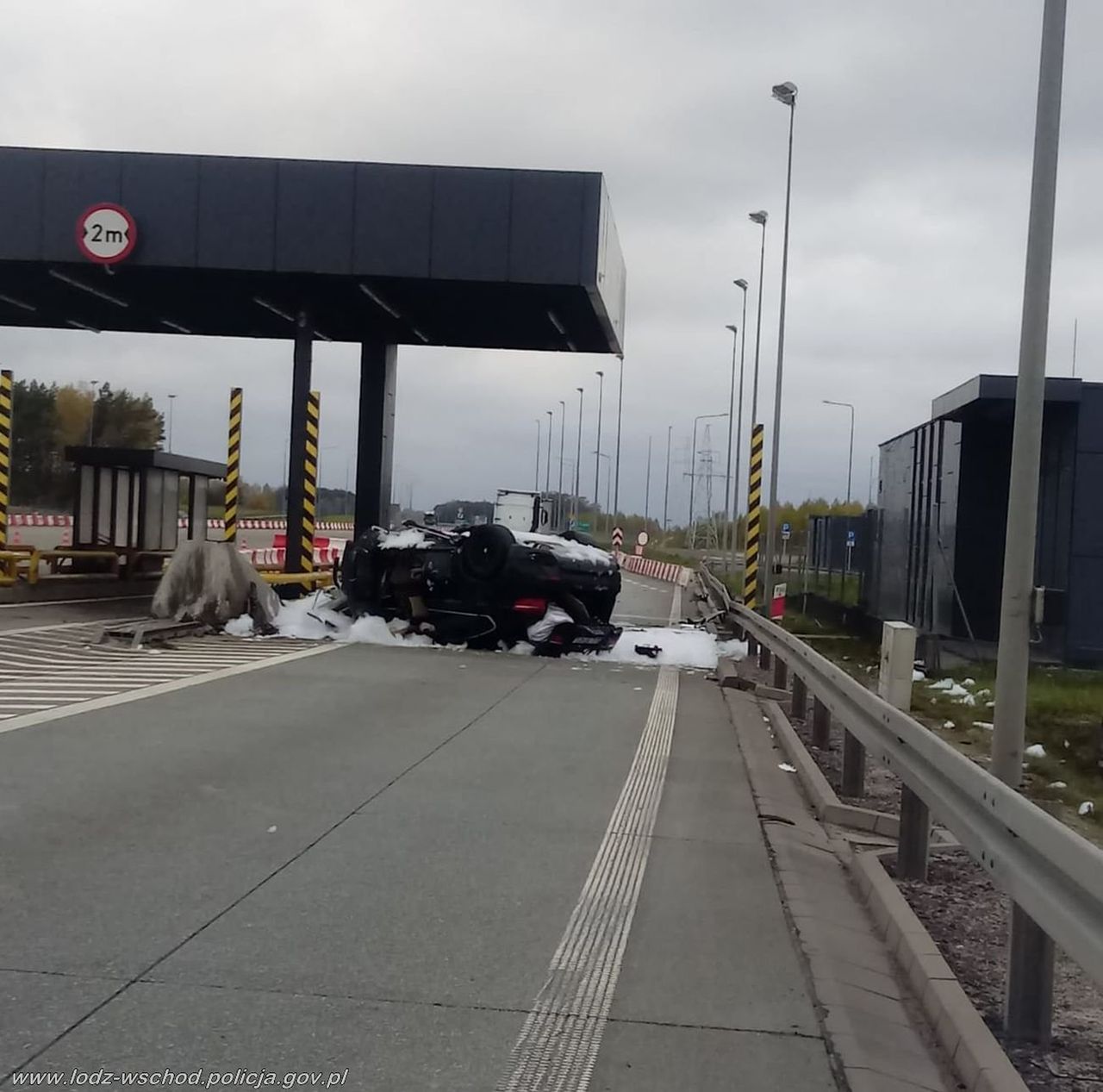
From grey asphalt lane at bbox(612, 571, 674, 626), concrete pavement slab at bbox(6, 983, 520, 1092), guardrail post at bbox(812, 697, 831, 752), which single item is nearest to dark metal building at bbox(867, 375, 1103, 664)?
grey asphalt lane at bbox(612, 571, 674, 626)

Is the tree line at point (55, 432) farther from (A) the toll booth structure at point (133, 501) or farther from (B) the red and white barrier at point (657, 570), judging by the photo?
(A) the toll booth structure at point (133, 501)

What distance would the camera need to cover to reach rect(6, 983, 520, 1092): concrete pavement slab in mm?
4027

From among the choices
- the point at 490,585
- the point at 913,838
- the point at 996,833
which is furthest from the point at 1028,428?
the point at 490,585

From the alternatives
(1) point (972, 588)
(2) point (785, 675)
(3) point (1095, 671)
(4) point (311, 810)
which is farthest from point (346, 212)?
(4) point (311, 810)

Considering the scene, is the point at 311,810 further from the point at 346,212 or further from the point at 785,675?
the point at 346,212

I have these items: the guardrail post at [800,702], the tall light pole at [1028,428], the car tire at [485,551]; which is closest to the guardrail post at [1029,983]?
the tall light pole at [1028,428]

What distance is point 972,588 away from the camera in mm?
21766

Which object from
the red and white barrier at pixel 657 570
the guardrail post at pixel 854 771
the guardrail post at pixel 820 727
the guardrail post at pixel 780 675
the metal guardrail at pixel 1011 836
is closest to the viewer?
the metal guardrail at pixel 1011 836

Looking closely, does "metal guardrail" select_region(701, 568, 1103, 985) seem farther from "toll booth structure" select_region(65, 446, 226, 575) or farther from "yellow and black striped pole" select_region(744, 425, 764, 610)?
"toll booth structure" select_region(65, 446, 226, 575)

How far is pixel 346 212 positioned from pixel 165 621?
707 centimetres

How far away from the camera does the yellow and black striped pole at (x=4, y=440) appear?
25609mm

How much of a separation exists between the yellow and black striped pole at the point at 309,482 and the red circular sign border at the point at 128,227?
409 centimetres

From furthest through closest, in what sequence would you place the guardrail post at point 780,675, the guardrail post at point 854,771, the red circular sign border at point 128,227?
the red circular sign border at point 128,227, the guardrail post at point 780,675, the guardrail post at point 854,771


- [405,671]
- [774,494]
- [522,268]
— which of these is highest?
[522,268]
